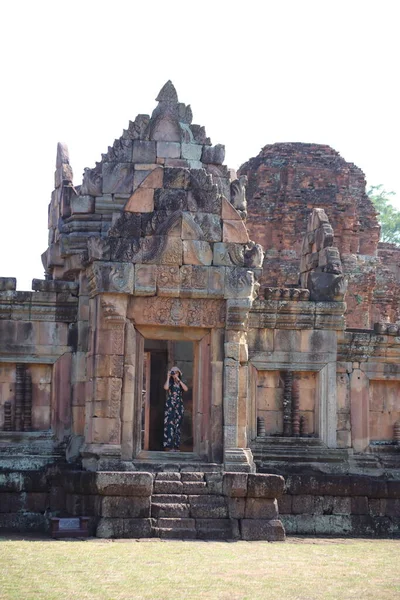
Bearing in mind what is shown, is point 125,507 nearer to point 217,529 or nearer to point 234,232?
point 217,529

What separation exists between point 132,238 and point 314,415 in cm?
459

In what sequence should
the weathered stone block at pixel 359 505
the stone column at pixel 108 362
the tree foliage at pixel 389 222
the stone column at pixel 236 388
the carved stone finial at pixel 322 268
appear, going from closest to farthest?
the stone column at pixel 108 362
the stone column at pixel 236 388
the weathered stone block at pixel 359 505
the carved stone finial at pixel 322 268
the tree foliage at pixel 389 222

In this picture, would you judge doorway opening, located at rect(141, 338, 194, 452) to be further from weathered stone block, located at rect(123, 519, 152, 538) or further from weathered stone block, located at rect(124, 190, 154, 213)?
weathered stone block, located at rect(123, 519, 152, 538)

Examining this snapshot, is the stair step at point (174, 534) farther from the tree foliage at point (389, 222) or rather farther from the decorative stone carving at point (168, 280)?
the tree foliage at point (389, 222)

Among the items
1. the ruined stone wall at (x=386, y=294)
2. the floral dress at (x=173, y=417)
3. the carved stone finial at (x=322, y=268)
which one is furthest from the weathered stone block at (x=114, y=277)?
the ruined stone wall at (x=386, y=294)

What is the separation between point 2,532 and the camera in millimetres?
18891

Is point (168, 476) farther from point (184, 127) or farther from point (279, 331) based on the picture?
point (184, 127)

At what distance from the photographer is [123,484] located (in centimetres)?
1812

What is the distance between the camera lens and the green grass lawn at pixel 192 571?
13.4m

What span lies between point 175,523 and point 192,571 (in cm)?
349

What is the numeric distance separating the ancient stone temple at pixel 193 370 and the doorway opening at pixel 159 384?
0.91m

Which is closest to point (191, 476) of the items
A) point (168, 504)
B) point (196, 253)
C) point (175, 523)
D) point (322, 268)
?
point (168, 504)

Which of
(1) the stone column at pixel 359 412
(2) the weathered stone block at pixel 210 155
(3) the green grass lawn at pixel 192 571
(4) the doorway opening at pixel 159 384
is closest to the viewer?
(3) the green grass lawn at pixel 192 571

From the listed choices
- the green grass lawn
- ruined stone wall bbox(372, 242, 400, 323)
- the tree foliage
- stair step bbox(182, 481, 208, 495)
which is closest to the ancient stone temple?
stair step bbox(182, 481, 208, 495)
